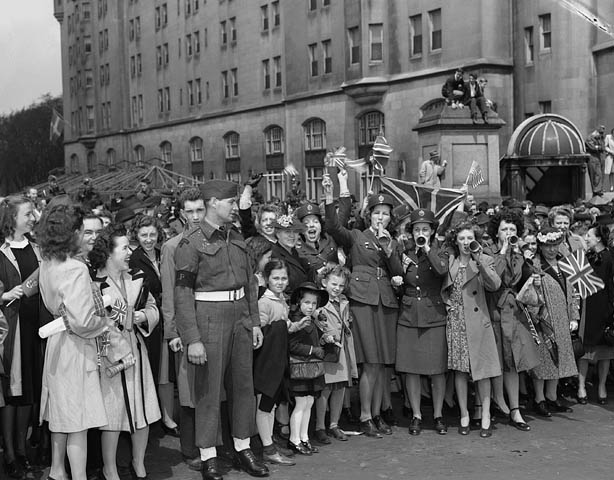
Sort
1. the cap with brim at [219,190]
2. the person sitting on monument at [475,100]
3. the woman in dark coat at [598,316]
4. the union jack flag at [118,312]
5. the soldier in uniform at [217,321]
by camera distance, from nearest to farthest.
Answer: the union jack flag at [118,312] < the soldier in uniform at [217,321] < the cap with brim at [219,190] < the woman in dark coat at [598,316] < the person sitting on monument at [475,100]

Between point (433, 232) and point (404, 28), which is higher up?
point (404, 28)

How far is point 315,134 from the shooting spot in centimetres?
4497

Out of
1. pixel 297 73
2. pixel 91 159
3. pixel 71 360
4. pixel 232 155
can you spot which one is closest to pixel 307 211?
pixel 71 360

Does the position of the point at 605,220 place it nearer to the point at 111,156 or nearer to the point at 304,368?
the point at 304,368

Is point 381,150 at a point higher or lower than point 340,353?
higher

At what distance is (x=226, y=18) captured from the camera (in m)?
55.4

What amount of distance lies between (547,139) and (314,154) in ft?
54.9

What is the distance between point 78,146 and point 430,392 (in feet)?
237

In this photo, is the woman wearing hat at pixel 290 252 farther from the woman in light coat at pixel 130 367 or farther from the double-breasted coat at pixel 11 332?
the double-breasted coat at pixel 11 332

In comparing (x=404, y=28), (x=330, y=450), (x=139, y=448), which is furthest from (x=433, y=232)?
(x=404, y=28)

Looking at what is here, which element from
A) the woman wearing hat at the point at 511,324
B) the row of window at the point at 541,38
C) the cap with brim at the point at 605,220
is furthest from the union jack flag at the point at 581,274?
the row of window at the point at 541,38

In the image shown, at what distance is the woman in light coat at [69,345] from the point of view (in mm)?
6180

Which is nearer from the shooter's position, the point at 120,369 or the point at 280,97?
the point at 120,369

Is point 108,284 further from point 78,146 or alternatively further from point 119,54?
point 78,146
